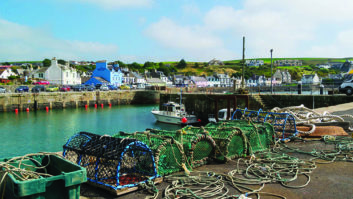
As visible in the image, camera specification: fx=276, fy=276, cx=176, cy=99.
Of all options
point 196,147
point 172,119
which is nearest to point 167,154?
point 196,147

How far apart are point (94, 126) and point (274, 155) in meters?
24.1

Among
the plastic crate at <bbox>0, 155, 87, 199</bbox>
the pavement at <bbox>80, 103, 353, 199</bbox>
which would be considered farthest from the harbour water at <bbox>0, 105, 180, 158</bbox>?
the plastic crate at <bbox>0, 155, 87, 199</bbox>

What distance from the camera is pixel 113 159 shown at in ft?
16.5

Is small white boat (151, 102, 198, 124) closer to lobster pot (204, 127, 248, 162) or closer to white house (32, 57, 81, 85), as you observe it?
lobster pot (204, 127, 248, 162)

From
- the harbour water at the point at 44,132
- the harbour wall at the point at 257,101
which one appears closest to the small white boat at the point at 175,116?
the harbour water at the point at 44,132

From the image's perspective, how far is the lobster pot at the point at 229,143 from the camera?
7.27 meters

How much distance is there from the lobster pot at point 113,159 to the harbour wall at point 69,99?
42489 millimetres

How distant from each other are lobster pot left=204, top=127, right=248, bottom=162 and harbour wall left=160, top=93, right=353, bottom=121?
17752 millimetres

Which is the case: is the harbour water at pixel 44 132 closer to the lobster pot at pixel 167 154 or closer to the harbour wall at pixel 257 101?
the harbour wall at pixel 257 101

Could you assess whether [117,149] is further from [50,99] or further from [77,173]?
[50,99]

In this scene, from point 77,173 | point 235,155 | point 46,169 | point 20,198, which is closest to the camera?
point 20,198

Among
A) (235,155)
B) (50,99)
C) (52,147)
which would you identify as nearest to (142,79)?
(50,99)

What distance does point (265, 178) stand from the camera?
229 inches

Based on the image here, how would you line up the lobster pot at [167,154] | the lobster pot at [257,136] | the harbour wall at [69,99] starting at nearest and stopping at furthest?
the lobster pot at [167,154]
the lobster pot at [257,136]
the harbour wall at [69,99]
